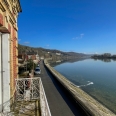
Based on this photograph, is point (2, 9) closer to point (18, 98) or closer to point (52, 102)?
point (18, 98)

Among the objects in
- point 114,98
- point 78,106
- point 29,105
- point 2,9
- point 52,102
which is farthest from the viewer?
point 114,98

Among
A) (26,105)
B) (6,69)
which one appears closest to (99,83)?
(26,105)

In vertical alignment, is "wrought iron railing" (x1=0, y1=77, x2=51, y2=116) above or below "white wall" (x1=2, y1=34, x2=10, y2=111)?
below

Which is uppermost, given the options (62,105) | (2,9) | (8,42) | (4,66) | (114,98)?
(2,9)

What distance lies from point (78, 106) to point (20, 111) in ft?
14.7

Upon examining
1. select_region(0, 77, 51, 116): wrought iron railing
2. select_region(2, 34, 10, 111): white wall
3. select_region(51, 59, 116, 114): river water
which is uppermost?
select_region(2, 34, 10, 111): white wall

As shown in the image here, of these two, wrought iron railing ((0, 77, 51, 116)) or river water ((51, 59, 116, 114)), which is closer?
wrought iron railing ((0, 77, 51, 116))

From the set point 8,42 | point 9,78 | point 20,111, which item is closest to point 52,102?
point 20,111

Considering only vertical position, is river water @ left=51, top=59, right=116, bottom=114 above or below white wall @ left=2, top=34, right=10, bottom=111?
below

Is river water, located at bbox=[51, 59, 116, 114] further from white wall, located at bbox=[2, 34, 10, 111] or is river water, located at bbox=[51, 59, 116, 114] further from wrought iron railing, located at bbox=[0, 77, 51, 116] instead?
white wall, located at bbox=[2, 34, 10, 111]

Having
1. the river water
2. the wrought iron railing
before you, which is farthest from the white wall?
the river water

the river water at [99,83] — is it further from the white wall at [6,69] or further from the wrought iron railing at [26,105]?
the white wall at [6,69]

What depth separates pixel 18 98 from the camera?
7.00 m

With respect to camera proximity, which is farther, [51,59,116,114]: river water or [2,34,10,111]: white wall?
[51,59,116,114]: river water
